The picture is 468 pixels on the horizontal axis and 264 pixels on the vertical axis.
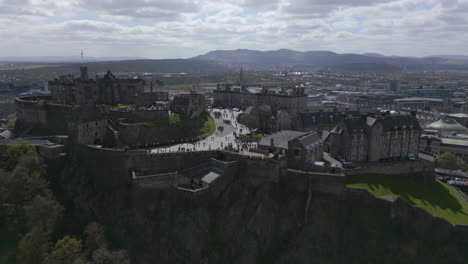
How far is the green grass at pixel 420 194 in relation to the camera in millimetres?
53438

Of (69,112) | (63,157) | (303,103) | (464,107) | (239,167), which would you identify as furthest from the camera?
(464,107)

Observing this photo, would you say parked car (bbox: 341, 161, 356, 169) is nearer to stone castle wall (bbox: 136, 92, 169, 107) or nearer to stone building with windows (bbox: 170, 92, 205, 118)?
stone building with windows (bbox: 170, 92, 205, 118)

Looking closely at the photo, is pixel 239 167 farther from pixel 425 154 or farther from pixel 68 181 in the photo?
pixel 425 154

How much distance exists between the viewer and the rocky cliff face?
50094 mm

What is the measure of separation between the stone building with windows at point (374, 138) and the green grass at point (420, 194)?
6.79 m

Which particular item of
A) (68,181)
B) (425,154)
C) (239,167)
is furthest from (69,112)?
(425,154)

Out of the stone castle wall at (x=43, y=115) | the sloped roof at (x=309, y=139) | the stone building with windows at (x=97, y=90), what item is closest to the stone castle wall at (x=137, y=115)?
the stone castle wall at (x=43, y=115)

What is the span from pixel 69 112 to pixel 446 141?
9372 cm

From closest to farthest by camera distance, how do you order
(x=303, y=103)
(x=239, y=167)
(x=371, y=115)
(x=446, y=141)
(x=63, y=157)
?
(x=239, y=167), (x=63, y=157), (x=371, y=115), (x=446, y=141), (x=303, y=103)

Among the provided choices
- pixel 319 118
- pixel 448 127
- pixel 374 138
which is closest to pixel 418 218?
pixel 374 138

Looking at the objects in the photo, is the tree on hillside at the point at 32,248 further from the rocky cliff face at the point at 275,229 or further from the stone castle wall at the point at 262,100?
the stone castle wall at the point at 262,100

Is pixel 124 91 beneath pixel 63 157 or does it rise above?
above

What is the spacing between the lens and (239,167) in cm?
5641

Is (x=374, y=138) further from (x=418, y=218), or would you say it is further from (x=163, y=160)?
(x=163, y=160)
